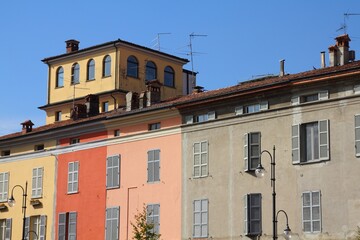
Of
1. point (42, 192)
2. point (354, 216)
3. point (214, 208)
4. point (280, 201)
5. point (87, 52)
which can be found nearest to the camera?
point (354, 216)

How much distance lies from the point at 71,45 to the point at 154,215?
72.3ft

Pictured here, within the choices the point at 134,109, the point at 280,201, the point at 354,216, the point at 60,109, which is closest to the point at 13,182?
the point at 60,109

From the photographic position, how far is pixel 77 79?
64.0 m

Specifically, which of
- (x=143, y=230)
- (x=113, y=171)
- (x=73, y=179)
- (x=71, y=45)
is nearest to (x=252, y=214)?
(x=143, y=230)

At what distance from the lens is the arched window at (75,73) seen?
64.1 m

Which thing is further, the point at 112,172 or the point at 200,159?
the point at 112,172

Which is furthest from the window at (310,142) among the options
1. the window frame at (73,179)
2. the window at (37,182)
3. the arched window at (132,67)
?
the arched window at (132,67)

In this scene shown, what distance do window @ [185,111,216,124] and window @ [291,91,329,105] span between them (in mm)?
5453

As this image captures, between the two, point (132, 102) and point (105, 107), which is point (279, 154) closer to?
point (132, 102)

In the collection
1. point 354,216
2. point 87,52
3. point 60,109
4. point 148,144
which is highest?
point 87,52

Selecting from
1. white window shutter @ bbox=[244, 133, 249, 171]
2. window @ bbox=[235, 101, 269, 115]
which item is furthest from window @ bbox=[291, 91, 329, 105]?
white window shutter @ bbox=[244, 133, 249, 171]

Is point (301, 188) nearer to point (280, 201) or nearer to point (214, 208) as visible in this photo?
point (280, 201)

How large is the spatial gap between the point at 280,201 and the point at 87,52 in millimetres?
25716

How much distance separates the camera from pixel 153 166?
48.8 m
